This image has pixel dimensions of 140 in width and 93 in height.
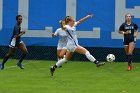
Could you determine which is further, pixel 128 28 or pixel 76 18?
A: pixel 76 18

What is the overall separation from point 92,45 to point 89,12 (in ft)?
5.10

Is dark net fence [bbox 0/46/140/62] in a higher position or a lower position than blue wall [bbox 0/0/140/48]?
lower

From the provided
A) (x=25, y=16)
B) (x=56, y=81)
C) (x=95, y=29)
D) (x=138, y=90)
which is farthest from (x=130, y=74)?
(x=25, y=16)

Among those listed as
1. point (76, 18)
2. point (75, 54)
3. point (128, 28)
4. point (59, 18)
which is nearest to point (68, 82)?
point (128, 28)

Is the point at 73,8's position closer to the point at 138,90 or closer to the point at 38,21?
the point at 38,21

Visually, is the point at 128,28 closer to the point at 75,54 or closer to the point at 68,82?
the point at 75,54

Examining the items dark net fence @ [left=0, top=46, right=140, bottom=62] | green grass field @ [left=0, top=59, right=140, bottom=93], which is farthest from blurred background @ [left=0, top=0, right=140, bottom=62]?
green grass field @ [left=0, top=59, right=140, bottom=93]

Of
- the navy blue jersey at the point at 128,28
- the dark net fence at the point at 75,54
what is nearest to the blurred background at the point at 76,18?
the dark net fence at the point at 75,54

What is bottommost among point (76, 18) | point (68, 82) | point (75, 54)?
point (68, 82)

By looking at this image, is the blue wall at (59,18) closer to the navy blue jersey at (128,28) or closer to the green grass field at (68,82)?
the navy blue jersey at (128,28)

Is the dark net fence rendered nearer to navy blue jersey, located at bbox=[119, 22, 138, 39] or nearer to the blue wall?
the blue wall

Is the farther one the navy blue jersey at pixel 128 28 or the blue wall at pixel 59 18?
the blue wall at pixel 59 18

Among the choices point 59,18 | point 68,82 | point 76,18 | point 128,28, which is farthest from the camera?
point 59,18

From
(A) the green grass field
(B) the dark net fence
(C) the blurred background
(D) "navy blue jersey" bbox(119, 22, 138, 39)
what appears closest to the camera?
(A) the green grass field
